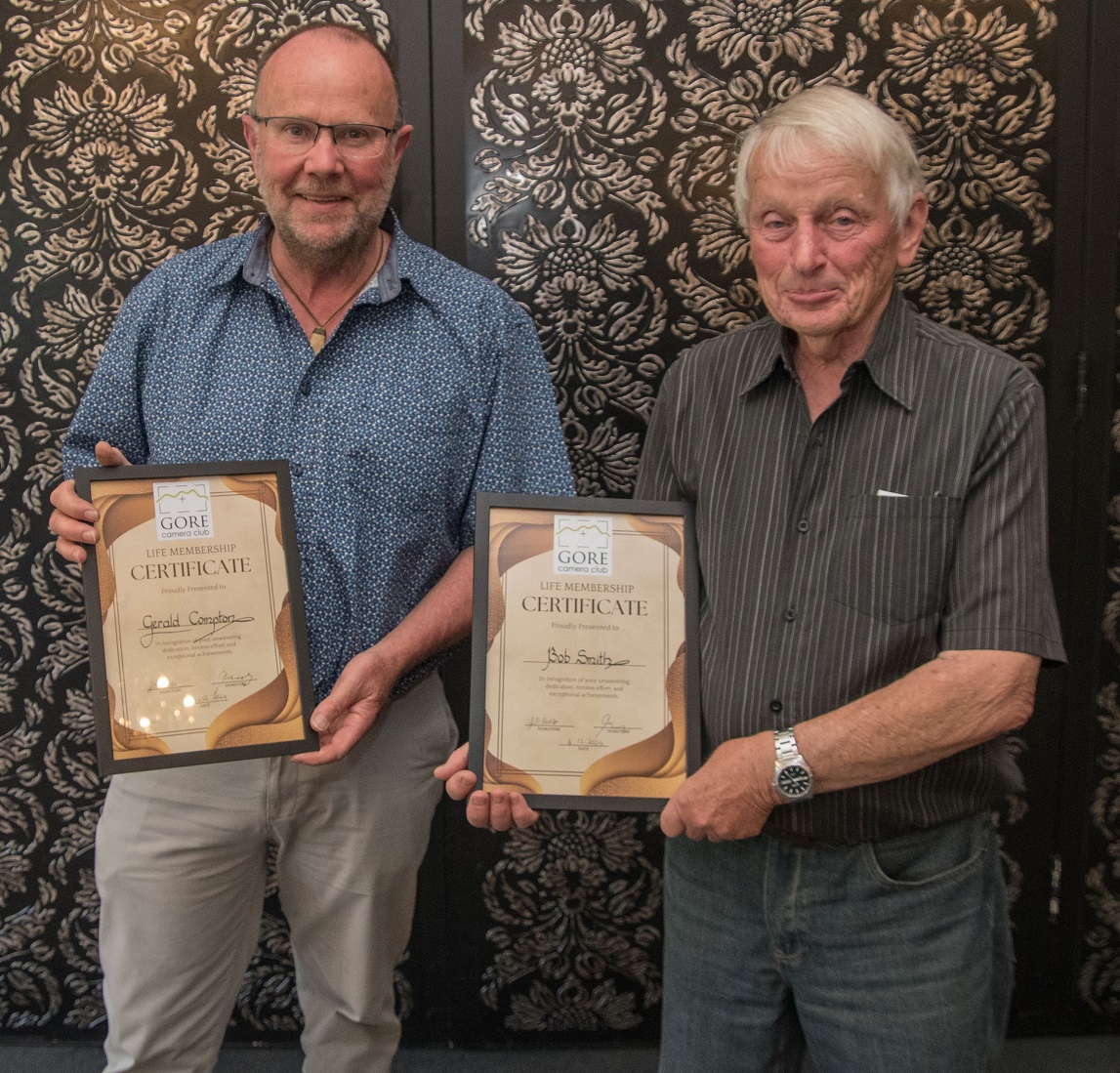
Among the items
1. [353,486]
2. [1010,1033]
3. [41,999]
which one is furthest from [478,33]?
[1010,1033]

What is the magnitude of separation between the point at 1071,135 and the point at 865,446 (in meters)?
1.25

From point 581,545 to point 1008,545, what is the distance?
0.51 meters

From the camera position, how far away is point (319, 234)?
1.66 m

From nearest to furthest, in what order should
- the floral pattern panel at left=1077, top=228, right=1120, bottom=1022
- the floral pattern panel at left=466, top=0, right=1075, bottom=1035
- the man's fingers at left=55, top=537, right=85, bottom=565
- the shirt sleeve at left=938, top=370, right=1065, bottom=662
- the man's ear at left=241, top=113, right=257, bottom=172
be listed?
1. the shirt sleeve at left=938, top=370, right=1065, bottom=662
2. the man's fingers at left=55, top=537, right=85, bottom=565
3. the man's ear at left=241, top=113, right=257, bottom=172
4. the floral pattern panel at left=466, top=0, right=1075, bottom=1035
5. the floral pattern panel at left=1077, top=228, right=1120, bottom=1022

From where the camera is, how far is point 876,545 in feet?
4.33

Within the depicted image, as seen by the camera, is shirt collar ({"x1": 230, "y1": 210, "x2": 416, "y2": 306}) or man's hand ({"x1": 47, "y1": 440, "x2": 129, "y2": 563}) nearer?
man's hand ({"x1": 47, "y1": 440, "x2": 129, "y2": 563})

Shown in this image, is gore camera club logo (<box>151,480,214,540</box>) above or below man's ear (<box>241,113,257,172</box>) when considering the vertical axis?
below

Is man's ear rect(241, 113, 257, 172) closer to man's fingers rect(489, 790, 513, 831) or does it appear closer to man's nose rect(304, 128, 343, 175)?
man's nose rect(304, 128, 343, 175)

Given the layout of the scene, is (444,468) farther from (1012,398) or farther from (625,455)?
(1012,398)

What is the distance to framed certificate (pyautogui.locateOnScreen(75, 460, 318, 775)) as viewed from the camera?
1.49 m

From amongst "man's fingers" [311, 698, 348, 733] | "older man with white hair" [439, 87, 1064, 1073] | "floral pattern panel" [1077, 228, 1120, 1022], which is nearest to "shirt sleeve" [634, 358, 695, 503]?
"older man with white hair" [439, 87, 1064, 1073]

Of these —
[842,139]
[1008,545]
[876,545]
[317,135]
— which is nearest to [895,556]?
[876,545]
